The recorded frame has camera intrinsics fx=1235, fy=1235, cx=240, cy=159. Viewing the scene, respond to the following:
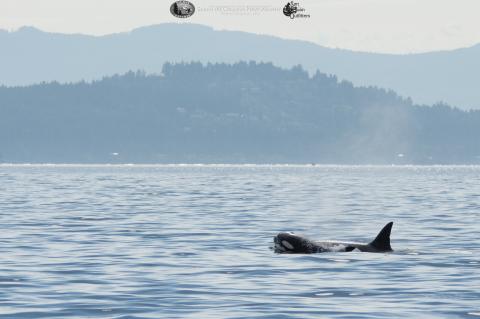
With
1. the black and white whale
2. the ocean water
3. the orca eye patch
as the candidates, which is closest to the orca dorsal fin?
the black and white whale

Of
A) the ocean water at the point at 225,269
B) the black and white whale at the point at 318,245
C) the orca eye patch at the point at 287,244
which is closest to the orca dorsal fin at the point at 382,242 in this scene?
the black and white whale at the point at 318,245

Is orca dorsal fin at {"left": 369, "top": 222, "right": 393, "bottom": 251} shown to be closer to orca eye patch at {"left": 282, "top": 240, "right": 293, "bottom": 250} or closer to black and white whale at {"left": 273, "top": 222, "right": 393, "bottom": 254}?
black and white whale at {"left": 273, "top": 222, "right": 393, "bottom": 254}

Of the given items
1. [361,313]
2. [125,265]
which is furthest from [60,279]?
[361,313]

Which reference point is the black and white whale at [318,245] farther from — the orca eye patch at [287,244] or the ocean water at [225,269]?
the ocean water at [225,269]

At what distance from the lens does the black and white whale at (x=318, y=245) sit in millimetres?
37688

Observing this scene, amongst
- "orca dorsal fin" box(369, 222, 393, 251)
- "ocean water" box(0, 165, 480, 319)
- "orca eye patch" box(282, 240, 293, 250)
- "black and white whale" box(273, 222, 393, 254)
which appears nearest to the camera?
"ocean water" box(0, 165, 480, 319)

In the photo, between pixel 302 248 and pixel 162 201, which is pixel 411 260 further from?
pixel 162 201

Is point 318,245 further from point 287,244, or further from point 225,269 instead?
point 225,269

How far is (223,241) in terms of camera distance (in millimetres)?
43062

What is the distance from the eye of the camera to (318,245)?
38.1m

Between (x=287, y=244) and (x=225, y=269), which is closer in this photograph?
(x=225, y=269)

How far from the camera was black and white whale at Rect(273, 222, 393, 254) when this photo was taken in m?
37.7

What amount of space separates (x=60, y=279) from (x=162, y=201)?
4936 cm

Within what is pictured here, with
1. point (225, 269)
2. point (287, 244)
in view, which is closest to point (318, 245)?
point (287, 244)
